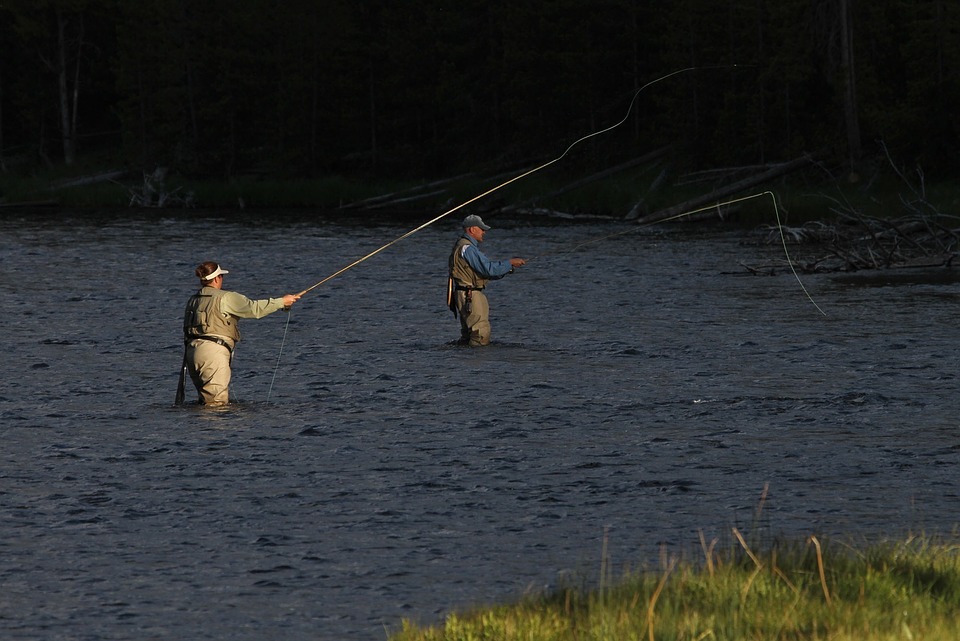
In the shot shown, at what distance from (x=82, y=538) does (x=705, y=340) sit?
1038 cm

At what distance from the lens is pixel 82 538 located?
8.61 metres

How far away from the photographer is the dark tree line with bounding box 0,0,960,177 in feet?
157

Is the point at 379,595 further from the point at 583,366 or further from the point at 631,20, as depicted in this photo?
the point at 631,20

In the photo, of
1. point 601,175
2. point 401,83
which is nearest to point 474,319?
point 601,175

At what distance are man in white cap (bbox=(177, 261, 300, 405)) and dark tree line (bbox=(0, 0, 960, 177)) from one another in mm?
33370

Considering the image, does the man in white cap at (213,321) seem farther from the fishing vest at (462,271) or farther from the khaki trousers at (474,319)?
the khaki trousers at (474,319)

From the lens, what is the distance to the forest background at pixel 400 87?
47.8 meters

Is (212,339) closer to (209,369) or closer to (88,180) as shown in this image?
(209,369)

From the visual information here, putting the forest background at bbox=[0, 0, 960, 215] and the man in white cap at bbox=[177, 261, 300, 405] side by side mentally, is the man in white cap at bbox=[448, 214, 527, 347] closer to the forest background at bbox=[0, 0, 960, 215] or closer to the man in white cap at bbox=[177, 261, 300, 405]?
the man in white cap at bbox=[177, 261, 300, 405]

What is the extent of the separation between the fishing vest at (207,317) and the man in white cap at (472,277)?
156 inches

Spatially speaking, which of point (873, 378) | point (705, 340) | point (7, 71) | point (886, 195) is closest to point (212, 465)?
point (873, 378)

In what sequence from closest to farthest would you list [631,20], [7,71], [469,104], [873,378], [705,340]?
[873,378]
[705,340]
[631,20]
[469,104]
[7,71]

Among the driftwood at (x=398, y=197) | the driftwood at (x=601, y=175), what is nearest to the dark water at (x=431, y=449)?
the driftwood at (x=601, y=175)

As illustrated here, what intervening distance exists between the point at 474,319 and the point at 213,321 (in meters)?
4.86
